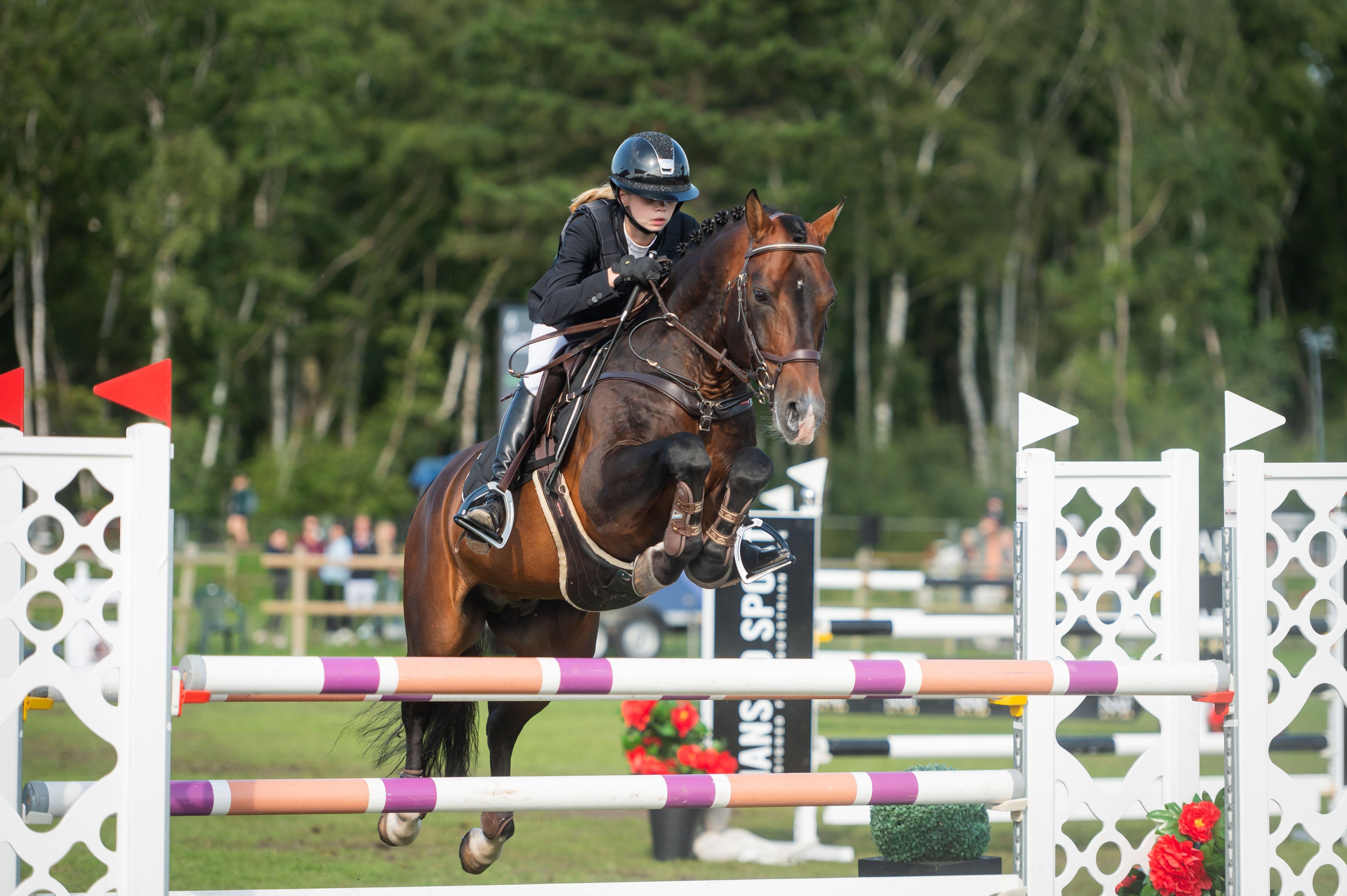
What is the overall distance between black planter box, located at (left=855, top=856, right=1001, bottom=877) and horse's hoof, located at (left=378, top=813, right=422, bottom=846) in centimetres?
162

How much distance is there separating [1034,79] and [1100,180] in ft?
13.0

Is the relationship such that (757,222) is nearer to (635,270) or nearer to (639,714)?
(635,270)

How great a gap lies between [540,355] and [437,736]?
1.46 metres

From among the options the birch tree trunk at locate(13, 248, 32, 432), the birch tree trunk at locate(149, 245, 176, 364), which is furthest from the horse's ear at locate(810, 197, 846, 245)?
the birch tree trunk at locate(149, 245, 176, 364)

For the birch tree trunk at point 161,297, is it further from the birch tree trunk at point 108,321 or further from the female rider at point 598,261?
the female rider at point 598,261

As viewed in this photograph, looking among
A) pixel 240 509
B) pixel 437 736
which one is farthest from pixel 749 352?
pixel 240 509

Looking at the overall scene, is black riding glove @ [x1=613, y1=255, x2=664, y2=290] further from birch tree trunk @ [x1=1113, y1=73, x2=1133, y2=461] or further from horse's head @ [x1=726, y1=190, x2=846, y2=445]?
birch tree trunk @ [x1=1113, y1=73, x2=1133, y2=461]

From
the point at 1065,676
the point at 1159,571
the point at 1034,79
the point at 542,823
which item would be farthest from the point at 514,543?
the point at 1034,79

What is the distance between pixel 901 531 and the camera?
24.1 m

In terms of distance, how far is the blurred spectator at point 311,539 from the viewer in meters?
16.4

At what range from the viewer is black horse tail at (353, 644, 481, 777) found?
4.54 m

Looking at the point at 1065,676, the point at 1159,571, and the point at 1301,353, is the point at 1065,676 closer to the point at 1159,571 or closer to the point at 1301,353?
the point at 1159,571

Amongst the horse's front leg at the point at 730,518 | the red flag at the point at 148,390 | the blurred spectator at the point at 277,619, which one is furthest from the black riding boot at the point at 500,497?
the blurred spectator at the point at 277,619

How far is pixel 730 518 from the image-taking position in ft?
11.9
